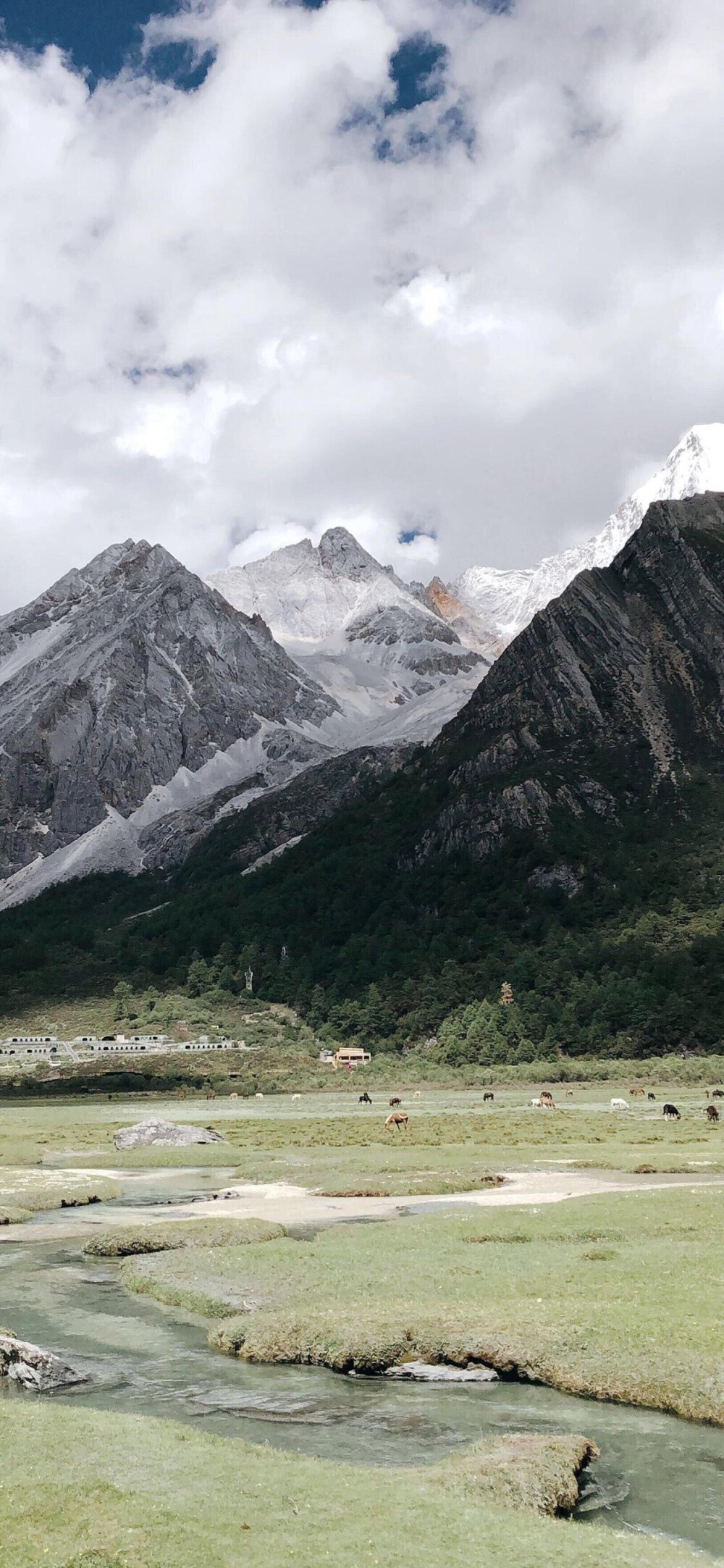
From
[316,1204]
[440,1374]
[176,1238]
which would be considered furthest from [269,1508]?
[316,1204]

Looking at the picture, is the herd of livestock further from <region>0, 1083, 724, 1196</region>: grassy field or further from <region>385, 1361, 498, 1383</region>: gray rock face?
<region>385, 1361, 498, 1383</region>: gray rock face

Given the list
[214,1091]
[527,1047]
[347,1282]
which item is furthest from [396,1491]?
[527,1047]

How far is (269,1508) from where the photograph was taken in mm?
15711

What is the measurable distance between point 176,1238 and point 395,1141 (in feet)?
129

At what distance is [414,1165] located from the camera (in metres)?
62.2

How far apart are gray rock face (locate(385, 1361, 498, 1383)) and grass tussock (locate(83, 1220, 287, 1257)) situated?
14603 millimetres

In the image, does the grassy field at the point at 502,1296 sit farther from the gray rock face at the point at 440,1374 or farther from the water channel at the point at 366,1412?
the water channel at the point at 366,1412

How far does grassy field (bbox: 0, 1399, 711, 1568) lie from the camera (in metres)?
14.2

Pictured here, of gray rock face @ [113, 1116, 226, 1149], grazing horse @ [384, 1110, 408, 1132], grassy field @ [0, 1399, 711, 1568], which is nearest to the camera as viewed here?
grassy field @ [0, 1399, 711, 1568]

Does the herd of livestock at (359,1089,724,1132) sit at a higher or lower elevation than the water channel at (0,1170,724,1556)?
lower

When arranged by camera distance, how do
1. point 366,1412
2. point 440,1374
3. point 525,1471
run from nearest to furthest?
point 525,1471, point 366,1412, point 440,1374

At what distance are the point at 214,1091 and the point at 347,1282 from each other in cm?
11722

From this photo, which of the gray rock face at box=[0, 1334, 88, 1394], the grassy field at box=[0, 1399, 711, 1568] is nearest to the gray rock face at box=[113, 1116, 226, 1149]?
the gray rock face at box=[0, 1334, 88, 1394]

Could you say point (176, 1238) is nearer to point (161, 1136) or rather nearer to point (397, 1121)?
point (161, 1136)
